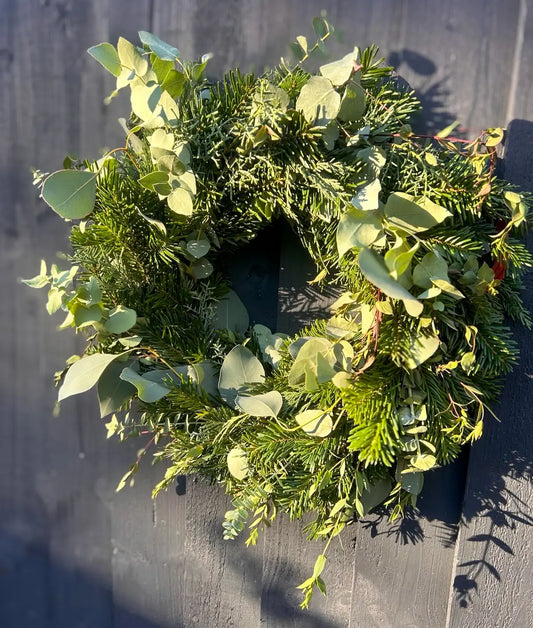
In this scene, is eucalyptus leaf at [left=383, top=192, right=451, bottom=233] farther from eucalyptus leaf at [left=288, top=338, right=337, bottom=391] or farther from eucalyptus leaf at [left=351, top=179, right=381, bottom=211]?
eucalyptus leaf at [left=288, top=338, right=337, bottom=391]

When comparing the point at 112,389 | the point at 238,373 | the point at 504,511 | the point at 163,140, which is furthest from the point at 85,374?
the point at 504,511

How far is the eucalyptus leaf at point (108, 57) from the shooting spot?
2.05 ft

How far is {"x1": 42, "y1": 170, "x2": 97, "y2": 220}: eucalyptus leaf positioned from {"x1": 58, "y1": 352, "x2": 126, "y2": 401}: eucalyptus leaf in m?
0.18

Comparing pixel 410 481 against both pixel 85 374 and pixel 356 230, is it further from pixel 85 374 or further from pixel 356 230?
pixel 85 374

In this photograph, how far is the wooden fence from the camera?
762 millimetres

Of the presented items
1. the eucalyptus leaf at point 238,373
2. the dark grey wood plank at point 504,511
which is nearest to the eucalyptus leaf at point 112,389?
the eucalyptus leaf at point 238,373

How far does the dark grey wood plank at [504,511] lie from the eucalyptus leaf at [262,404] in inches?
12.8

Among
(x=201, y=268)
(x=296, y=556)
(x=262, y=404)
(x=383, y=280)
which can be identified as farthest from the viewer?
(x=296, y=556)

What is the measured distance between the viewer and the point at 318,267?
76 cm

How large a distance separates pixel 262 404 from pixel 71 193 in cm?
35

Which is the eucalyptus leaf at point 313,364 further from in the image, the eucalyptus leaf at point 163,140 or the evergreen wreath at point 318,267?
the eucalyptus leaf at point 163,140

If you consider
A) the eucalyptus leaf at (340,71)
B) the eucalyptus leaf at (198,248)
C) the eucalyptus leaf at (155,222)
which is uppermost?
the eucalyptus leaf at (340,71)

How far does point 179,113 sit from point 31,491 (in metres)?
0.74

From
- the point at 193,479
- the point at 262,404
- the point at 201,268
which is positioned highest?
the point at 201,268
